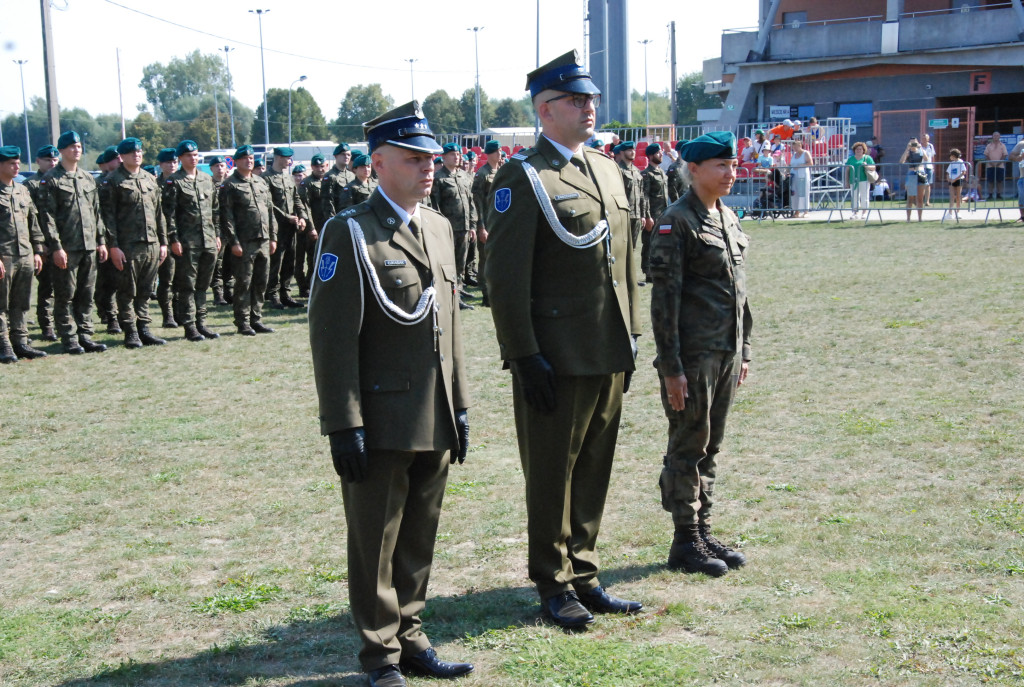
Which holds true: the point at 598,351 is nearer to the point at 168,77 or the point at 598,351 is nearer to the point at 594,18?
the point at 594,18

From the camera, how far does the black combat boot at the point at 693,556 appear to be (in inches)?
196

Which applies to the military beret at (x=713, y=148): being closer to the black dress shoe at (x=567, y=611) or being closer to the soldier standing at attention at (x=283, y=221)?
the black dress shoe at (x=567, y=611)

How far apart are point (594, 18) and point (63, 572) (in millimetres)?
52100

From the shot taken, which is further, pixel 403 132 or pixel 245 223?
pixel 245 223

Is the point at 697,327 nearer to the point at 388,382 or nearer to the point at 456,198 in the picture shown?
the point at 388,382

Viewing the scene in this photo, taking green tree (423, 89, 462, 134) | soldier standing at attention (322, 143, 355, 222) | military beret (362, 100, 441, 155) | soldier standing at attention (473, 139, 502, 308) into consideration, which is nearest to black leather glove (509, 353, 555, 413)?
military beret (362, 100, 441, 155)

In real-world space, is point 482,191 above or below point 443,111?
below

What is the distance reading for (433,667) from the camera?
4.00 metres

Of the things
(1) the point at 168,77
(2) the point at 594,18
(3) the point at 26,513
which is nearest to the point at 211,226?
(3) the point at 26,513

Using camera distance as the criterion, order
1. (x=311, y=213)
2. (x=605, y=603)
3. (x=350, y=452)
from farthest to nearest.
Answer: (x=311, y=213) < (x=605, y=603) < (x=350, y=452)

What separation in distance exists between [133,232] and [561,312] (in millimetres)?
8870

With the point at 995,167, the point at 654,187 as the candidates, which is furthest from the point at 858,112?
the point at 654,187

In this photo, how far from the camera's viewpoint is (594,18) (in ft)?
176

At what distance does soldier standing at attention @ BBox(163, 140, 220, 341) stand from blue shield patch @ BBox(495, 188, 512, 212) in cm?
860
